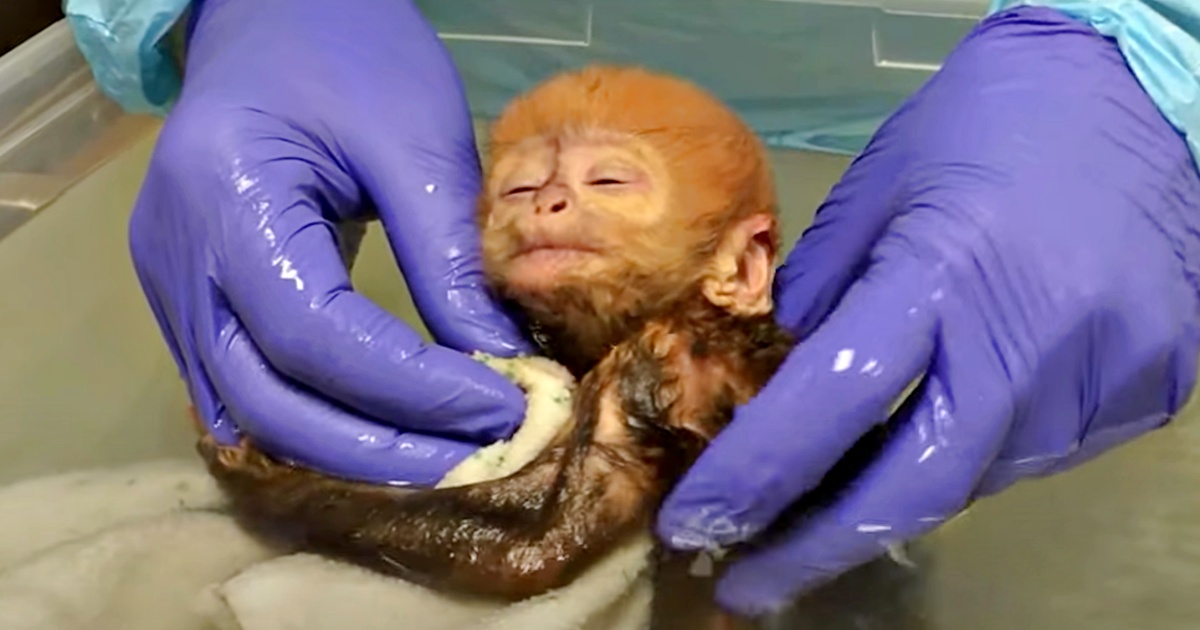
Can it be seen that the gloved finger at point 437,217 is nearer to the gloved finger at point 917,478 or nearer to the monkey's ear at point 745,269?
the monkey's ear at point 745,269

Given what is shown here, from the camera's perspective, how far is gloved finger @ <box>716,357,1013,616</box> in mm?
854

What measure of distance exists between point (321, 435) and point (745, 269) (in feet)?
1.04

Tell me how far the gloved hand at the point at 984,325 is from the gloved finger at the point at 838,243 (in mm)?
21

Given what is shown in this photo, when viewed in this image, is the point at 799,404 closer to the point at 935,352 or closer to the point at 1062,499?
the point at 935,352

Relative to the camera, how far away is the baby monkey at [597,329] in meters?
0.90

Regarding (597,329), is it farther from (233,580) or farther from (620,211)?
(233,580)

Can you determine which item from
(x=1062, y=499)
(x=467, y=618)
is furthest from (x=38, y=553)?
(x=1062, y=499)

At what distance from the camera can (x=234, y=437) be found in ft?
3.40

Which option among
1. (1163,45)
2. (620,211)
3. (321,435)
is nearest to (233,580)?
(321,435)

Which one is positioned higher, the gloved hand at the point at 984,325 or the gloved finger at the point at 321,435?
the gloved hand at the point at 984,325

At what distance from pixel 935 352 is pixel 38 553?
0.61 metres

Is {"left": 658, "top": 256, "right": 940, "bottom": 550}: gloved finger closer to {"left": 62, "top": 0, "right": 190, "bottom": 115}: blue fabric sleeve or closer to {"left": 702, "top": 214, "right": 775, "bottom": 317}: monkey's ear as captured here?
{"left": 702, "top": 214, "right": 775, "bottom": 317}: monkey's ear

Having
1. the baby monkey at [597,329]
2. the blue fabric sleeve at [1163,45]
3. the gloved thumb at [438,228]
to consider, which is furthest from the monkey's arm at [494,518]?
the blue fabric sleeve at [1163,45]

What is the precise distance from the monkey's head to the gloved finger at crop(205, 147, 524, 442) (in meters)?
0.08
